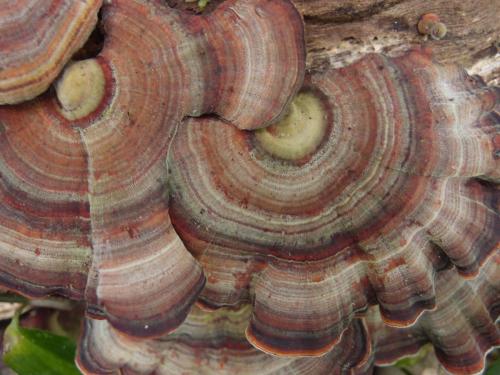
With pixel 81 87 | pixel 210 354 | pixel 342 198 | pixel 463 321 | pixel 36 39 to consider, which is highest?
pixel 36 39

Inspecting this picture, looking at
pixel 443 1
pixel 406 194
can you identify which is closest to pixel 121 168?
pixel 406 194

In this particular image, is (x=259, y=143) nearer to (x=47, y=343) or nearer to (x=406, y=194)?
(x=406, y=194)

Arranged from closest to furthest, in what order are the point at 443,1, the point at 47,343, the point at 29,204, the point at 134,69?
the point at 134,69 → the point at 29,204 → the point at 443,1 → the point at 47,343

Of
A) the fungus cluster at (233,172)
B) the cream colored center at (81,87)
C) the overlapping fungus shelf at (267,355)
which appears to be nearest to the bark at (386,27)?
the fungus cluster at (233,172)

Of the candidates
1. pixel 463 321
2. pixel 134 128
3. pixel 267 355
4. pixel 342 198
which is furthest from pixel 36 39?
pixel 463 321

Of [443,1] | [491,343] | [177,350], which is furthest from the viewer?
[491,343]

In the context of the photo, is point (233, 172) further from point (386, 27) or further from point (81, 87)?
point (386, 27)

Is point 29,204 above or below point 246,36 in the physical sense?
below
